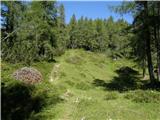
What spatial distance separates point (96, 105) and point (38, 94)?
4092mm

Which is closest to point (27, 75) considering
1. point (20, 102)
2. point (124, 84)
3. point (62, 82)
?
point (62, 82)

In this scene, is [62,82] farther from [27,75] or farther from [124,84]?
[124,84]

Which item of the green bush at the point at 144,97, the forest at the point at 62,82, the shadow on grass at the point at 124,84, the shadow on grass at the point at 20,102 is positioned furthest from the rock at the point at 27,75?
the green bush at the point at 144,97

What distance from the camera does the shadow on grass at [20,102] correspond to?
16.6 m

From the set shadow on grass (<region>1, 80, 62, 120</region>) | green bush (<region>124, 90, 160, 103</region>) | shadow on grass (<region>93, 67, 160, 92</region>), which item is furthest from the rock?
green bush (<region>124, 90, 160, 103</region>)

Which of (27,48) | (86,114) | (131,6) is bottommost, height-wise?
(86,114)

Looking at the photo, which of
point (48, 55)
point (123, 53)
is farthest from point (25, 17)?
point (123, 53)

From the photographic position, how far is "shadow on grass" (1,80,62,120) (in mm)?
16594

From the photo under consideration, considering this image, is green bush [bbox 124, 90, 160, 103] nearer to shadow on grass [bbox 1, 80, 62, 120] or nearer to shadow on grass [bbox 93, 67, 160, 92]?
shadow on grass [bbox 93, 67, 160, 92]

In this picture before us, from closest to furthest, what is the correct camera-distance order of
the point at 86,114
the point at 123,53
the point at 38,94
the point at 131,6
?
1. the point at 86,114
2. the point at 38,94
3. the point at 131,6
4. the point at 123,53

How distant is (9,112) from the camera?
1647 centimetres

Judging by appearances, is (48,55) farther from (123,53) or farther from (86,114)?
(123,53)

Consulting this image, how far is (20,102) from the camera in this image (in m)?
19.3

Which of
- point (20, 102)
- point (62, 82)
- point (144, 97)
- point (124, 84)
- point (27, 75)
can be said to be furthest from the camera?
point (124, 84)
